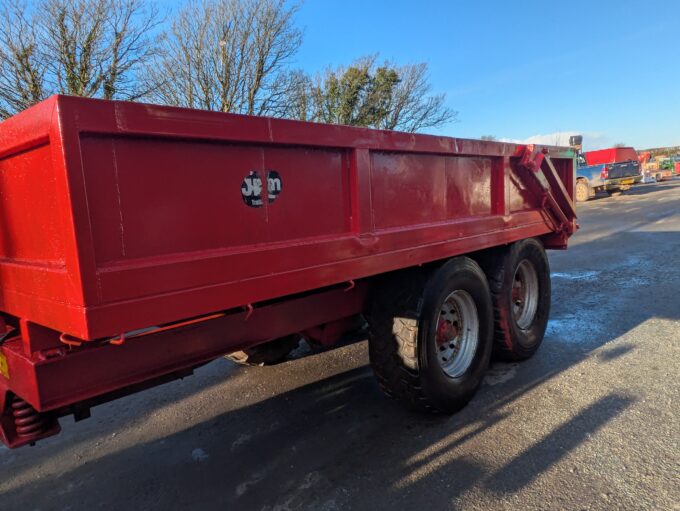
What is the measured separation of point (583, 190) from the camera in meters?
26.2

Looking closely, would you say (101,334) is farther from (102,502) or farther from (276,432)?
(276,432)

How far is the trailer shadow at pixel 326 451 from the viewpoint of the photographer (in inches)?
110

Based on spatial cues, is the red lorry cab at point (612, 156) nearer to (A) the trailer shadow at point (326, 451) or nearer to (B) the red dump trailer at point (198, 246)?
(A) the trailer shadow at point (326, 451)

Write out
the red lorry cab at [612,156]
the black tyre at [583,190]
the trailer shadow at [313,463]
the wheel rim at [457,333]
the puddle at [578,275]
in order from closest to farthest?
the trailer shadow at [313,463]
the wheel rim at [457,333]
the puddle at [578,275]
the black tyre at [583,190]
the red lorry cab at [612,156]

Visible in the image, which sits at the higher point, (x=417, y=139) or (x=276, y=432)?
(x=417, y=139)

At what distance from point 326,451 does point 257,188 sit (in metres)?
1.95

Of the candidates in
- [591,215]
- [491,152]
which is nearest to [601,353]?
[491,152]

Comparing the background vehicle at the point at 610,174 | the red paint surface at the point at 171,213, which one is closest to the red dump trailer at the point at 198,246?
the red paint surface at the point at 171,213

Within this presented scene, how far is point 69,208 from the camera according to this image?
1648 mm

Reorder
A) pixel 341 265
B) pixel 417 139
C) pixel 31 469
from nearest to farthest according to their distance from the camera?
pixel 341 265 → pixel 417 139 → pixel 31 469

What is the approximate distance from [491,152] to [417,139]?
1081 millimetres

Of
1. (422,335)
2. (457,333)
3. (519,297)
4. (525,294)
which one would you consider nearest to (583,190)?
(525,294)

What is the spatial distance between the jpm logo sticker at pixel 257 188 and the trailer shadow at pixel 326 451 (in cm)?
174

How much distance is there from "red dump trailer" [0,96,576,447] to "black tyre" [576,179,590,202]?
84.6ft
